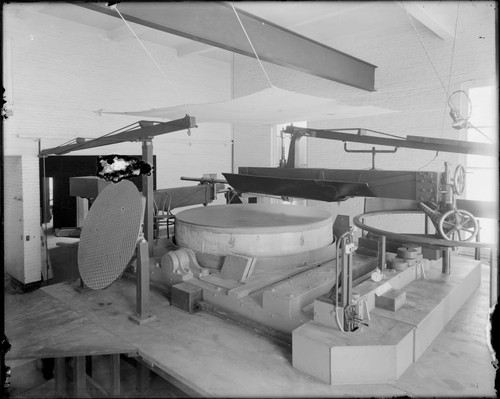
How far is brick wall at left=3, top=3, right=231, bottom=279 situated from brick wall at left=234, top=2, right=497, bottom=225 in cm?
283

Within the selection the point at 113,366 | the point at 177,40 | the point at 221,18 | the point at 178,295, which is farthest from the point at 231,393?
the point at 177,40

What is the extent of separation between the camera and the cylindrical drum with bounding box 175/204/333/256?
12.7 feet

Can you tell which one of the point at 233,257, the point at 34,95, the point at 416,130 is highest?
the point at 34,95

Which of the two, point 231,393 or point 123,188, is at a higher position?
point 123,188

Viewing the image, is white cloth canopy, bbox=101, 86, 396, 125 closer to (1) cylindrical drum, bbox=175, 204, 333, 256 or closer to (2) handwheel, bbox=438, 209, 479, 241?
(1) cylindrical drum, bbox=175, 204, 333, 256

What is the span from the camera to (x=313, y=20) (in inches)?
275

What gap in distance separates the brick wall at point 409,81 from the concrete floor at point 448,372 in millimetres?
4333

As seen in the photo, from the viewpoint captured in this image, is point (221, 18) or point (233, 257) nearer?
point (233, 257)

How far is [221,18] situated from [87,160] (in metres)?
4.38

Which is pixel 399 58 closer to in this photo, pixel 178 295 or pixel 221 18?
pixel 221 18

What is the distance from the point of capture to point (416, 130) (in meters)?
7.74

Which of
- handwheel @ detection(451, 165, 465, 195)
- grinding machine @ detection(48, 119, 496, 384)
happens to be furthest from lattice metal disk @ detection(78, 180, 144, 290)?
handwheel @ detection(451, 165, 465, 195)

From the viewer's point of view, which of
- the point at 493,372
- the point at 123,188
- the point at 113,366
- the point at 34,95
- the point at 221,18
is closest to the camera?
the point at 493,372

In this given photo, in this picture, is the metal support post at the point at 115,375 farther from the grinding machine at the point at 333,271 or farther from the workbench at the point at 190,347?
the grinding machine at the point at 333,271
